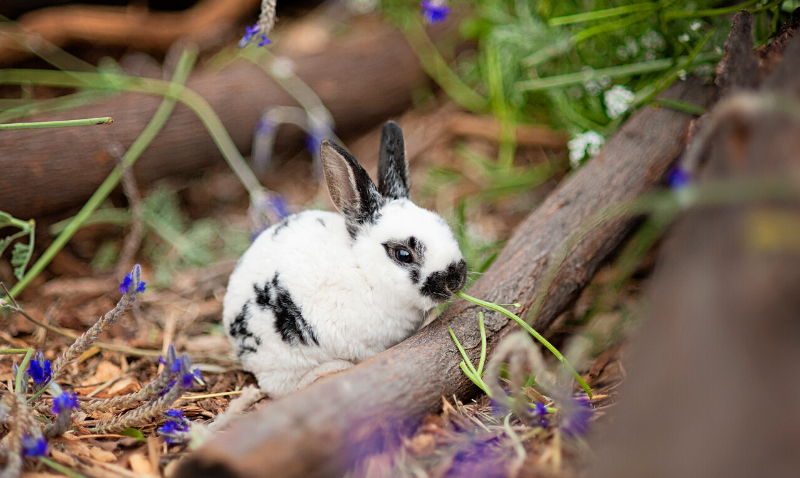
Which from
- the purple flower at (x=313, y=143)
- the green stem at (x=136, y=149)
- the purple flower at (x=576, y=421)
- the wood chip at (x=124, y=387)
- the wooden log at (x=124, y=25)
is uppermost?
the wooden log at (x=124, y=25)

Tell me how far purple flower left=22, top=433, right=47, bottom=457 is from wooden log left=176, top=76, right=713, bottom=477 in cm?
61

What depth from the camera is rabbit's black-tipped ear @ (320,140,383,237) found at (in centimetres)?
267

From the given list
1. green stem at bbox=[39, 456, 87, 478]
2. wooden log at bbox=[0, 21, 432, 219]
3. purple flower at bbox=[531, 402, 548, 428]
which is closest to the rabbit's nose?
purple flower at bbox=[531, 402, 548, 428]

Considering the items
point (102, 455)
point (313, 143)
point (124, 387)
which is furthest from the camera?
point (313, 143)

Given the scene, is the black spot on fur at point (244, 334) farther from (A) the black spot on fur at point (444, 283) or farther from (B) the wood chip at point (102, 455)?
(A) the black spot on fur at point (444, 283)

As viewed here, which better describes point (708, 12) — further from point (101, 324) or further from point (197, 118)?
point (197, 118)

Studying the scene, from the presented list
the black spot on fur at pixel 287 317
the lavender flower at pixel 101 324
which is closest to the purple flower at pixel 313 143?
the black spot on fur at pixel 287 317

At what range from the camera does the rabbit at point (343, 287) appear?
8.73 feet

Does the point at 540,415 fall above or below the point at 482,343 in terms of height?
below

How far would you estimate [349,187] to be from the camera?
2.78m

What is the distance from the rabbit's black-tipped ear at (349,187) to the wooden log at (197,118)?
197 centimetres

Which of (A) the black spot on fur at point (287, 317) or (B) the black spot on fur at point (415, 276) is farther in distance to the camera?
(A) the black spot on fur at point (287, 317)

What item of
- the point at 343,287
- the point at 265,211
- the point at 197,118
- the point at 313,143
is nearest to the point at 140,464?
the point at 343,287

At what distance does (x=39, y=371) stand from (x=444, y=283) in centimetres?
179
